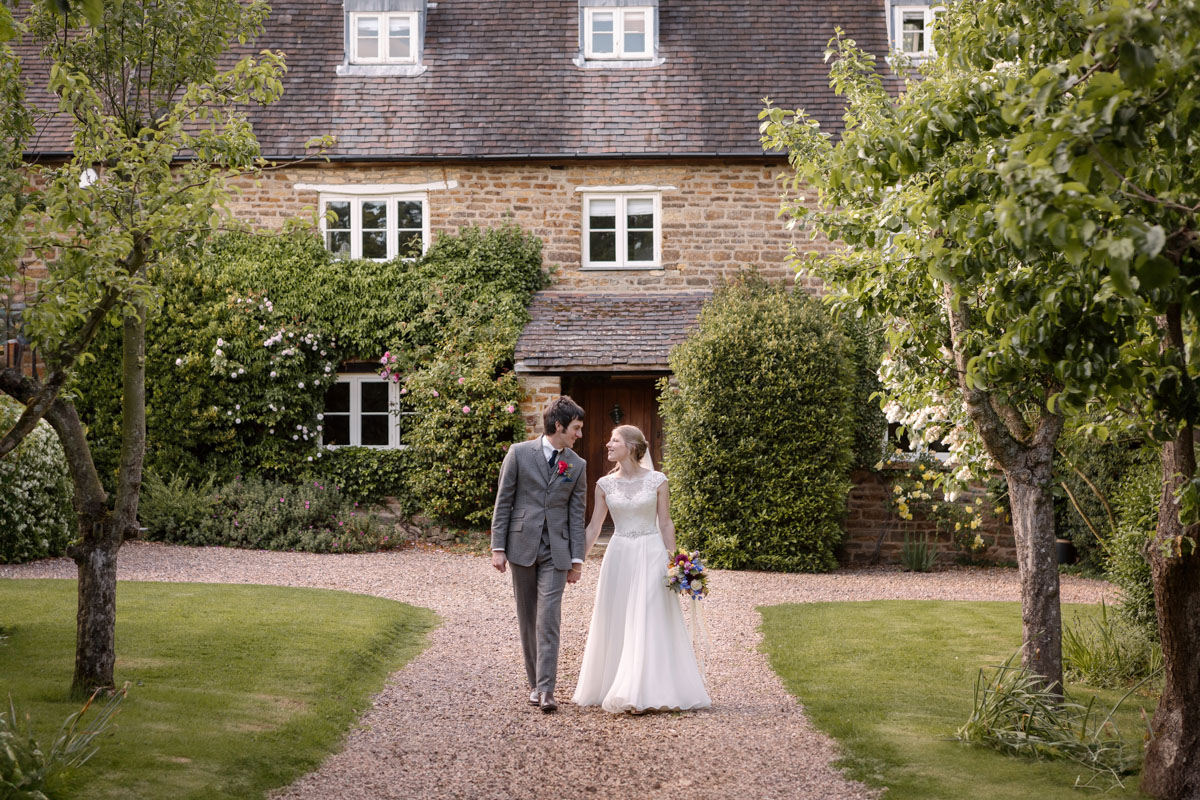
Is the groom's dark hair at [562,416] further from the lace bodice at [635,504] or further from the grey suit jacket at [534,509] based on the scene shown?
the lace bodice at [635,504]

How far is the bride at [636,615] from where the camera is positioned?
6.69 m

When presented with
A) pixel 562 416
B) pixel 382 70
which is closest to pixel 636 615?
pixel 562 416

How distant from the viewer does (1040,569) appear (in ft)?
20.6

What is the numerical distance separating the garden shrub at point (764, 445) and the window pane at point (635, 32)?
5.84 m

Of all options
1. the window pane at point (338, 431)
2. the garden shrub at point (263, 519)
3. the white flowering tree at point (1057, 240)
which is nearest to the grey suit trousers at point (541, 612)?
the white flowering tree at point (1057, 240)

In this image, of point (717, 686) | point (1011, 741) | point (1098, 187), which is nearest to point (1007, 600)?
point (717, 686)

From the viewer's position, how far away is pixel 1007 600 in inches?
444

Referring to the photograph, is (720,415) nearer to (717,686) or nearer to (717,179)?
(717,179)

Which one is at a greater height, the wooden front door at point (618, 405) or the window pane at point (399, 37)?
the window pane at point (399, 37)

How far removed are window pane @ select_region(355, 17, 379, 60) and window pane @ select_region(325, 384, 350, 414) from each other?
5048 millimetres

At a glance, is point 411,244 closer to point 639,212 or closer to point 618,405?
point 639,212

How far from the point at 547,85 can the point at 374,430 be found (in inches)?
222

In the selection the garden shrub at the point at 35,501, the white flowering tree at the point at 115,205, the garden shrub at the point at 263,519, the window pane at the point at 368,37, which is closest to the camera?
the white flowering tree at the point at 115,205

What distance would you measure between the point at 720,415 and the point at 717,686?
599cm
